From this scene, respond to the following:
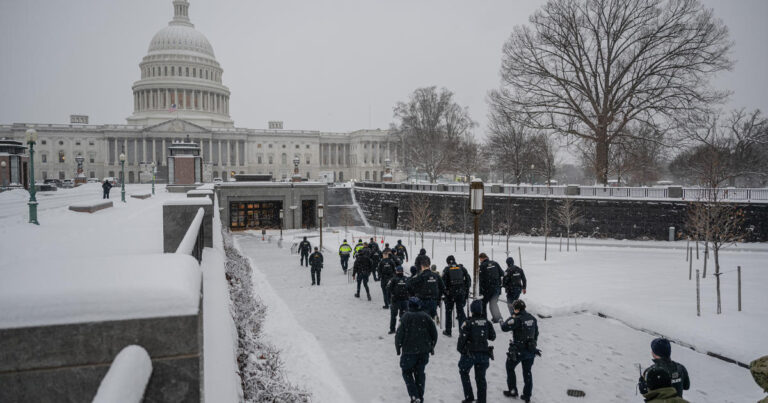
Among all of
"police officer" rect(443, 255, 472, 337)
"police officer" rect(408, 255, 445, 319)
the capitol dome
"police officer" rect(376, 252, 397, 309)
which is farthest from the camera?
the capitol dome

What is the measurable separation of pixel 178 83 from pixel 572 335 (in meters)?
120

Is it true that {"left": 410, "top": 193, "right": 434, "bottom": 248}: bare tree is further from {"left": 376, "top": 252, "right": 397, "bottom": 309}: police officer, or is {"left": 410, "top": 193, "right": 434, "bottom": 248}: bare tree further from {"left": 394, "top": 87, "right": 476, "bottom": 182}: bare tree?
{"left": 376, "top": 252, "right": 397, "bottom": 309}: police officer

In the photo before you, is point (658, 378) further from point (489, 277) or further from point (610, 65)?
point (610, 65)

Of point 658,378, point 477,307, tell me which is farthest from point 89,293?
point 477,307

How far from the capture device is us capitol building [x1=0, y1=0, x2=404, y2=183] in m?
104

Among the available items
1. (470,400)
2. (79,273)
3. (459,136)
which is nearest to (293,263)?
(470,400)

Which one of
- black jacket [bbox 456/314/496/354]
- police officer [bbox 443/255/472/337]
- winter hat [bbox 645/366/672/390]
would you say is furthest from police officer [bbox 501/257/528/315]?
winter hat [bbox 645/366/672/390]

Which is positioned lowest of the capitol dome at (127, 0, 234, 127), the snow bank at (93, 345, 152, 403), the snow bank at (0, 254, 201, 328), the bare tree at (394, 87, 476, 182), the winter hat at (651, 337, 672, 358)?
the winter hat at (651, 337, 672, 358)

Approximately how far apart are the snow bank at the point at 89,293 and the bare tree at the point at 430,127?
56217 mm

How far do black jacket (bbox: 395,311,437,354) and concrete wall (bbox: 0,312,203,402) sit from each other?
209 inches

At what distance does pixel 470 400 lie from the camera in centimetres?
776

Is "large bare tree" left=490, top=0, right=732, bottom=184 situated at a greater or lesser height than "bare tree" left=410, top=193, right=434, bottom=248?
greater

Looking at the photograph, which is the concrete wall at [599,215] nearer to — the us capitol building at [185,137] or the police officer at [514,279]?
the police officer at [514,279]

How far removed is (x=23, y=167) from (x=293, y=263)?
75.0ft
